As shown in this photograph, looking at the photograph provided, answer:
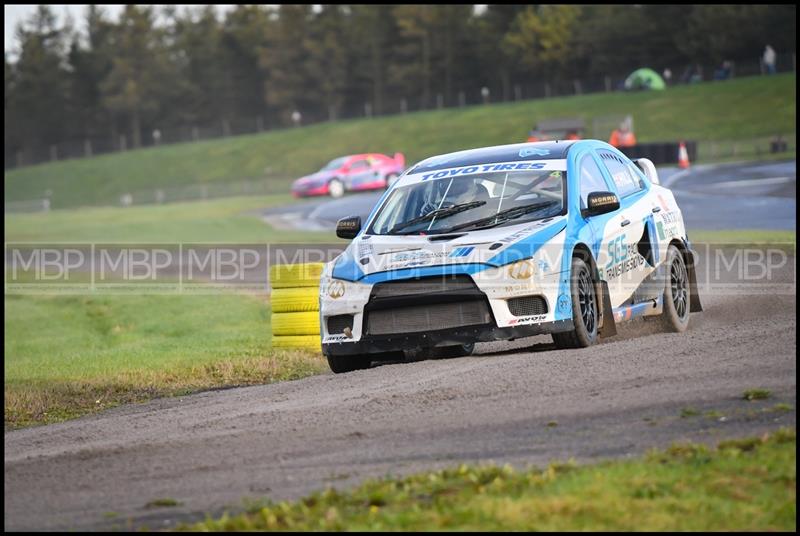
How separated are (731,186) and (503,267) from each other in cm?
2712

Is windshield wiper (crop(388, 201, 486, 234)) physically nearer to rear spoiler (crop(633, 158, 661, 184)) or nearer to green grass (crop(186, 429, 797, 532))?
rear spoiler (crop(633, 158, 661, 184))

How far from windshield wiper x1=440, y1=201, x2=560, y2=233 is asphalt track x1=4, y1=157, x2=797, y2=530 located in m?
1.04

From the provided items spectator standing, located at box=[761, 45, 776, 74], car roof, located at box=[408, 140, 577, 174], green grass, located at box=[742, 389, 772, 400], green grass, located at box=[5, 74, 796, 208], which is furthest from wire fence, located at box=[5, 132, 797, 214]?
green grass, located at box=[742, 389, 772, 400]

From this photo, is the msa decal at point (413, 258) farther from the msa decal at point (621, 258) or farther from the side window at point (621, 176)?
the side window at point (621, 176)

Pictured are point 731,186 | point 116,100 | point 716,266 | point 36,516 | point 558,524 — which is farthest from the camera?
point 116,100

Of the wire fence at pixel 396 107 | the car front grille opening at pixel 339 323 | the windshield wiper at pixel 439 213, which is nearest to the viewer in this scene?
the car front grille opening at pixel 339 323

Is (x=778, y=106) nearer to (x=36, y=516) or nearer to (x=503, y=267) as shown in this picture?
(x=503, y=267)

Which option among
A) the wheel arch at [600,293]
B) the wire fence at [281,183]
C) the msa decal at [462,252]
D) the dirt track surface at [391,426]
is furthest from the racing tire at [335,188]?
the msa decal at [462,252]

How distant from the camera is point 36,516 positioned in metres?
5.85

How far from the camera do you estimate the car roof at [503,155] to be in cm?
1102

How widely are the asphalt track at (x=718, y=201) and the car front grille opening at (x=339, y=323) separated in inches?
638

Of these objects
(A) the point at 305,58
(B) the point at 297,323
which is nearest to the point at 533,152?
(B) the point at 297,323

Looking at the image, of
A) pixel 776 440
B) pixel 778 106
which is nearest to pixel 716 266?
pixel 776 440

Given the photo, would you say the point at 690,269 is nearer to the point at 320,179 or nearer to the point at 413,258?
the point at 413,258
